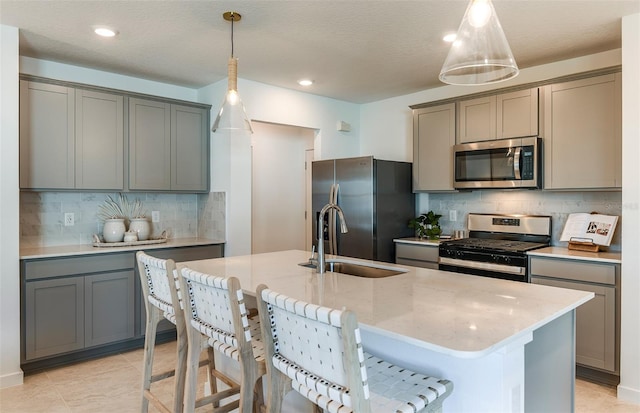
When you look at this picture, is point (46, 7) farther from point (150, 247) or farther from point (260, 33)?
point (150, 247)

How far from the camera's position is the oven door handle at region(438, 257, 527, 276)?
328 centimetres

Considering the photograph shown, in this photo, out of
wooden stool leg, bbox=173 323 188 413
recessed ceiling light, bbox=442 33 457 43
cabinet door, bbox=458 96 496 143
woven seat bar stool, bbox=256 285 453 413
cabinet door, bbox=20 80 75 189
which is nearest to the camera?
woven seat bar stool, bbox=256 285 453 413

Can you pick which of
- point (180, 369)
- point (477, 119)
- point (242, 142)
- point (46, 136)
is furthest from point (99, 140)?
point (477, 119)

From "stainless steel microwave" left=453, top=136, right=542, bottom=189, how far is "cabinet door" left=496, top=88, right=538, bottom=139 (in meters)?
0.08

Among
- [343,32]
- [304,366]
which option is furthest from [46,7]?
[304,366]

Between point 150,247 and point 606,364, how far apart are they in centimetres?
362

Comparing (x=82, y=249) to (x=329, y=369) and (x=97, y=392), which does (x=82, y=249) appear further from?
(x=329, y=369)

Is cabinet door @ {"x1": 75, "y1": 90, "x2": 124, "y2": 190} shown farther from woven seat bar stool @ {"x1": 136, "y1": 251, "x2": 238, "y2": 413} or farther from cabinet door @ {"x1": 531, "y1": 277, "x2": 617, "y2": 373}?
cabinet door @ {"x1": 531, "y1": 277, "x2": 617, "y2": 373}

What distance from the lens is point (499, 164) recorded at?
3.65m

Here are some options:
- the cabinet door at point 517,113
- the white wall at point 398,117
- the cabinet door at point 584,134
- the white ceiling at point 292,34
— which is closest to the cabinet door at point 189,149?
the white ceiling at point 292,34

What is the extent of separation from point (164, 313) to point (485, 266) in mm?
2519

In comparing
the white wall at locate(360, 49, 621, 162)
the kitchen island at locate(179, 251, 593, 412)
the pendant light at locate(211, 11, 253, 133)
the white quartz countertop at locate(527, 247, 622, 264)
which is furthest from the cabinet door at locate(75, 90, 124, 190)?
the white quartz countertop at locate(527, 247, 622, 264)

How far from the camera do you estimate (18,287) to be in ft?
9.73

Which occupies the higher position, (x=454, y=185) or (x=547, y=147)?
(x=547, y=147)
